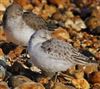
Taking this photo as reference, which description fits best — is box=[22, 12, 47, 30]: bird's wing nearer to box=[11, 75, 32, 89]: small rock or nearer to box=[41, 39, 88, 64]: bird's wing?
box=[41, 39, 88, 64]: bird's wing

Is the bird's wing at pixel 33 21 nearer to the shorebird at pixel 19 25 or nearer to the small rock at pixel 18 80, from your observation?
the shorebird at pixel 19 25

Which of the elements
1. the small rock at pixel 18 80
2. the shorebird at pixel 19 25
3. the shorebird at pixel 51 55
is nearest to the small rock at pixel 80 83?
the shorebird at pixel 51 55

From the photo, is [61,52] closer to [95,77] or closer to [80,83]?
[80,83]

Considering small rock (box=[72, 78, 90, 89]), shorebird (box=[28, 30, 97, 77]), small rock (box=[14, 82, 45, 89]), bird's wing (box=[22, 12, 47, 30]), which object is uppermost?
bird's wing (box=[22, 12, 47, 30])

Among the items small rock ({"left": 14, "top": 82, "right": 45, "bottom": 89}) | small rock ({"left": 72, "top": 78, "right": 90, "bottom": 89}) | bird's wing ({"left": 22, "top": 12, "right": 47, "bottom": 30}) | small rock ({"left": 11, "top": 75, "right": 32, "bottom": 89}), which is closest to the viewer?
small rock ({"left": 14, "top": 82, "right": 45, "bottom": 89})

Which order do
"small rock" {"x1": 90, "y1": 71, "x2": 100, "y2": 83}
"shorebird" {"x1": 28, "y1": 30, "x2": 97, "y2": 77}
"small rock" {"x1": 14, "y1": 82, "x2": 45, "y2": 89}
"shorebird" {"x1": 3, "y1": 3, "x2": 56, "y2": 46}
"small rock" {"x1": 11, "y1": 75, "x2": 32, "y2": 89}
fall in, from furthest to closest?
"shorebird" {"x1": 3, "y1": 3, "x2": 56, "y2": 46}
"small rock" {"x1": 90, "y1": 71, "x2": 100, "y2": 83}
"shorebird" {"x1": 28, "y1": 30, "x2": 97, "y2": 77}
"small rock" {"x1": 11, "y1": 75, "x2": 32, "y2": 89}
"small rock" {"x1": 14, "y1": 82, "x2": 45, "y2": 89}

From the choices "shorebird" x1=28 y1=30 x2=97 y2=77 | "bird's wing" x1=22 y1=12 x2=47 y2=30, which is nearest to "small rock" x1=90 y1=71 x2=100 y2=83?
"shorebird" x1=28 y1=30 x2=97 y2=77

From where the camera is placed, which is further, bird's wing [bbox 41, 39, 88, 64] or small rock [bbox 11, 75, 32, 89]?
bird's wing [bbox 41, 39, 88, 64]
